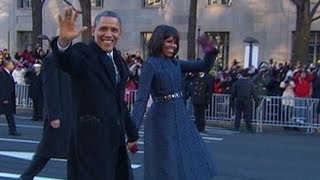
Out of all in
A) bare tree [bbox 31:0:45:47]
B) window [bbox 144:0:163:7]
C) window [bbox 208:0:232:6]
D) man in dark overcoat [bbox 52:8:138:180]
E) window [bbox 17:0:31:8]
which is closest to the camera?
man in dark overcoat [bbox 52:8:138:180]

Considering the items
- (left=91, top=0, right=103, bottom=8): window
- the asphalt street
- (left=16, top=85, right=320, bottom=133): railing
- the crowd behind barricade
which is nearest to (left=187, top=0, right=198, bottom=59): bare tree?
the crowd behind barricade

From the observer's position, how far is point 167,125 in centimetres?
576

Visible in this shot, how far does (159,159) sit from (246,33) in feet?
80.8

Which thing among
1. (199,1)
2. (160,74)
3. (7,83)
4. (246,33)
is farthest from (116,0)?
(160,74)

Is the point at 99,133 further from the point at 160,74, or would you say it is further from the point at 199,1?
the point at 199,1

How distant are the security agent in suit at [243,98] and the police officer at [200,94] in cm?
68

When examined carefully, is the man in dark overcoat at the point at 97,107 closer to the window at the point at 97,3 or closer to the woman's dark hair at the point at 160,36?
the woman's dark hair at the point at 160,36

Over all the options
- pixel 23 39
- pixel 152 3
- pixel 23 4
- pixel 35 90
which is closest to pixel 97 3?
pixel 152 3

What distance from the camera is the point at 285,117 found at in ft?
52.7

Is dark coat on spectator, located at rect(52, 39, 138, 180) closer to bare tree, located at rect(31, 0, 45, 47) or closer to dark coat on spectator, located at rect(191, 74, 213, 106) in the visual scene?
dark coat on spectator, located at rect(191, 74, 213, 106)

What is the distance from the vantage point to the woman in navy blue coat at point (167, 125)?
→ 5.71 m

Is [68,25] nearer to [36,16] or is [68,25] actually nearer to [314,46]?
[36,16]

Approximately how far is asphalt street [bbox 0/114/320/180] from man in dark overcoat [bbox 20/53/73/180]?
3.65 ft

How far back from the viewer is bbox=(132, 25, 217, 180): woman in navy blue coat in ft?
18.7
